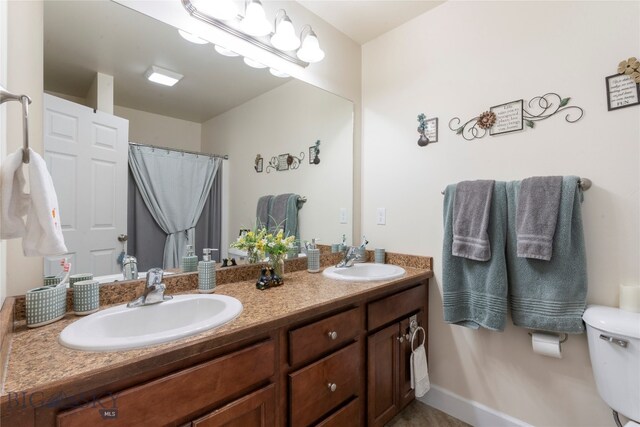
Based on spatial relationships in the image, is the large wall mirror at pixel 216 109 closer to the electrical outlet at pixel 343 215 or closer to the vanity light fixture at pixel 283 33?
the electrical outlet at pixel 343 215

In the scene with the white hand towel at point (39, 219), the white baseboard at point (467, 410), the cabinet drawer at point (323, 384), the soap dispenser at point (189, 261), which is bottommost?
the white baseboard at point (467, 410)

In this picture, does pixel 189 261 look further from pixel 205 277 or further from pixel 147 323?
pixel 147 323

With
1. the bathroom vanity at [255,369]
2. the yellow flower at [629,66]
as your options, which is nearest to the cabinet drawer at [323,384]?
the bathroom vanity at [255,369]

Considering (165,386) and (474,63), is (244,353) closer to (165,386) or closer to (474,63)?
(165,386)

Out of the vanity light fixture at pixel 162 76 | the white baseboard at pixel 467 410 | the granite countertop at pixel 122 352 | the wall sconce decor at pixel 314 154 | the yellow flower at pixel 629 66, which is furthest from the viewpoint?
the wall sconce decor at pixel 314 154

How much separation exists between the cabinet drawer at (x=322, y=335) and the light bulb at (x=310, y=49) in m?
1.43

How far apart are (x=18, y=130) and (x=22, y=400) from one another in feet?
2.74

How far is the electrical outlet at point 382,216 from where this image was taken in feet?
6.71

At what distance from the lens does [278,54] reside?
1.65 metres

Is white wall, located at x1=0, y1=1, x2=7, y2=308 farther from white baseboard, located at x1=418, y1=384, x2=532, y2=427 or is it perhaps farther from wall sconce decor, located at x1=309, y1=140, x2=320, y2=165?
white baseboard, located at x1=418, y1=384, x2=532, y2=427

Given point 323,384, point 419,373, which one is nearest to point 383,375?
point 419,373

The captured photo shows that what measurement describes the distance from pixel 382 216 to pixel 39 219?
1.76 m

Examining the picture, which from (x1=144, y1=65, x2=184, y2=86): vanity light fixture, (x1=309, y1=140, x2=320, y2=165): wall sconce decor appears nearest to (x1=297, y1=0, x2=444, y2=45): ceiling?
(x1=309, y1=140, x2=320, y2=165): wall sconce decor

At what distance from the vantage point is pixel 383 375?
1478 millimetres
